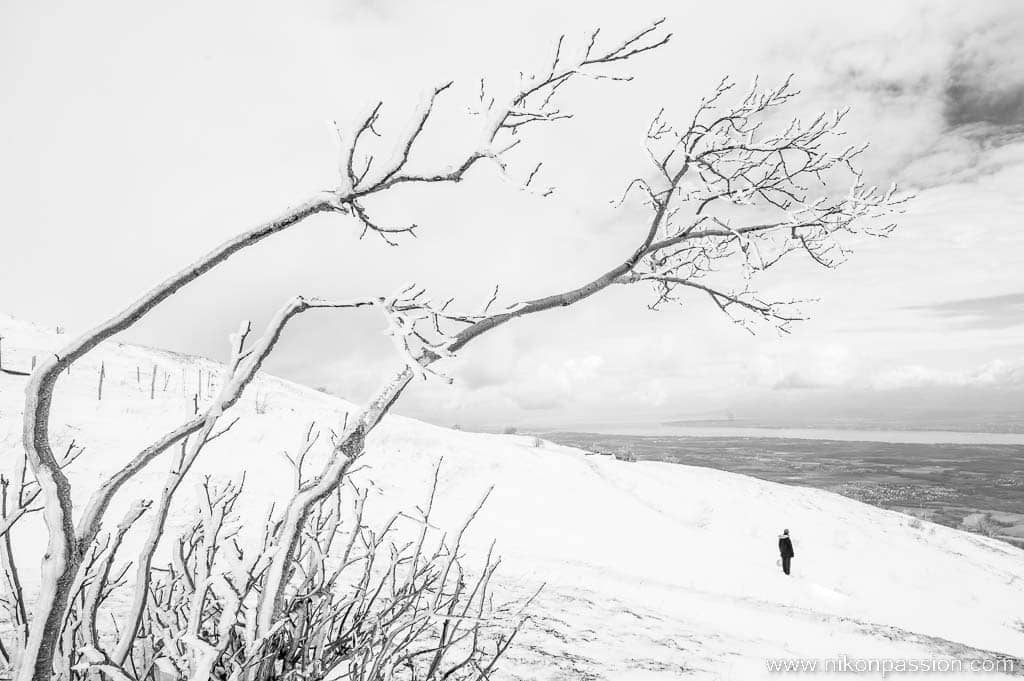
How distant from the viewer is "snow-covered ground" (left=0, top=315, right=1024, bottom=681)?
6.32 metres

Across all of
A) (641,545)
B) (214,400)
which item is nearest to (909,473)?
(641,545)

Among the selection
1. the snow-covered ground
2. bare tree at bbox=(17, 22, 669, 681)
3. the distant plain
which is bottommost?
the distant plain

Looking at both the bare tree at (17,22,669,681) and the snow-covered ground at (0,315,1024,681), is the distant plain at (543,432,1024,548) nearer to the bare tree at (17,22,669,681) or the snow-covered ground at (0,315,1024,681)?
the snow-covered ground at (0,315,1024,681)

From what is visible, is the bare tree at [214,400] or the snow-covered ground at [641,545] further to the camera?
the snow-covered ground at [641,545]

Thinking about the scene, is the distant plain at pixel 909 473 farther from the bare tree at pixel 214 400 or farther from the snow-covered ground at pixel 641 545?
the bare tree at pixel 214 400

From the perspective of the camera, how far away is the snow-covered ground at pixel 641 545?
6.32 m

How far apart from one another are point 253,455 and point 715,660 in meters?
14.7

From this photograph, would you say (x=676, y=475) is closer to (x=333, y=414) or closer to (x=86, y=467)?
(x=333, y=414)

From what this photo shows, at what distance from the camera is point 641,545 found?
15906mm

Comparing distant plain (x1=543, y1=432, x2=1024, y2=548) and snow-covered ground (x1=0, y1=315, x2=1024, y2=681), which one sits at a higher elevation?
snow-covered ground (x1=0, y1=315, x2=1024, y2=681)

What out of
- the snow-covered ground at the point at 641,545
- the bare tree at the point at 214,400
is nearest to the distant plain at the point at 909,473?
the snow-covered ground at the point at 641,545

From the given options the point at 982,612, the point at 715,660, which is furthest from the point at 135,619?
the point at 982,612

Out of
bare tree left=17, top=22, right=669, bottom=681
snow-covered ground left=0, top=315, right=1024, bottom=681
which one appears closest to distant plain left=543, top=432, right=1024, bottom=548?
snow-covered ground left=0, top=315, right=1024, bottom=681

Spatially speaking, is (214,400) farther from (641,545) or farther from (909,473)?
(909,473)
